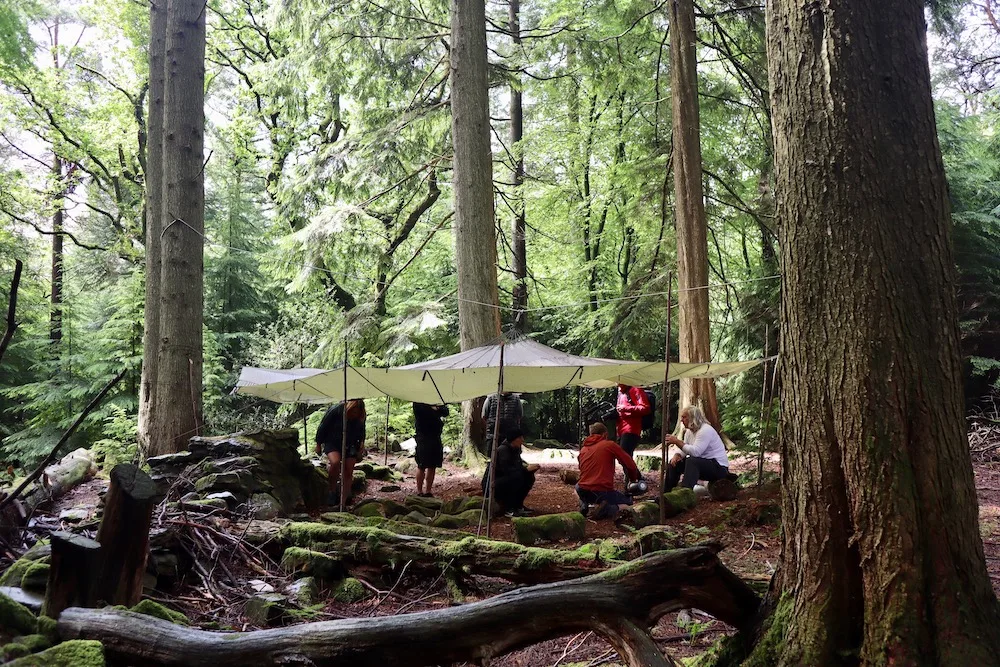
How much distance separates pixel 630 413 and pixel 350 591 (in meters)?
4.26

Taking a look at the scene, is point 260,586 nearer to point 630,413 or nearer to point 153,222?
point 630,413

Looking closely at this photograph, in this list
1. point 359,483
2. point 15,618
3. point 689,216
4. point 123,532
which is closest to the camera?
point 15,618

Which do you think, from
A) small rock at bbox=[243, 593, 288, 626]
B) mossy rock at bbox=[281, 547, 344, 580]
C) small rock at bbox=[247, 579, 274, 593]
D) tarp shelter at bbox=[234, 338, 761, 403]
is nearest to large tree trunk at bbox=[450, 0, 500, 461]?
tarp shelter at bbox=[234, 338, 761, 403]

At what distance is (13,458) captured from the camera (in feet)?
40.2

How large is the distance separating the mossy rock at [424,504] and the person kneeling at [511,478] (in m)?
0.51

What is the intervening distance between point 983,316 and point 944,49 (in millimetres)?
3702

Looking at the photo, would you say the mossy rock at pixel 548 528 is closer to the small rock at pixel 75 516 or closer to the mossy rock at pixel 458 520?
the mossy rock at pixel 458 520

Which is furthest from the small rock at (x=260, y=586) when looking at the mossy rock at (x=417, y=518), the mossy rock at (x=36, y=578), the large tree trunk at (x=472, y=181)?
the large tree trunk at (x=472, y=181)

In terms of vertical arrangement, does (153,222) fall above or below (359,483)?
above

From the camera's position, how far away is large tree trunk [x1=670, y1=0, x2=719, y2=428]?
8.08 metres

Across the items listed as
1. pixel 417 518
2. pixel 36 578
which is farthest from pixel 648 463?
pixel 36 578

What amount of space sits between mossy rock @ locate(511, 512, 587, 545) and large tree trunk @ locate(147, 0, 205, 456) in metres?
3.40

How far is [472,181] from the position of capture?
840 centimetres

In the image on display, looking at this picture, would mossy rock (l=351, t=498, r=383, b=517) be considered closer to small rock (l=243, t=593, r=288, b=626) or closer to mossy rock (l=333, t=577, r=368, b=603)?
mossy rock (l=333, t=577, r=368, b=603)
